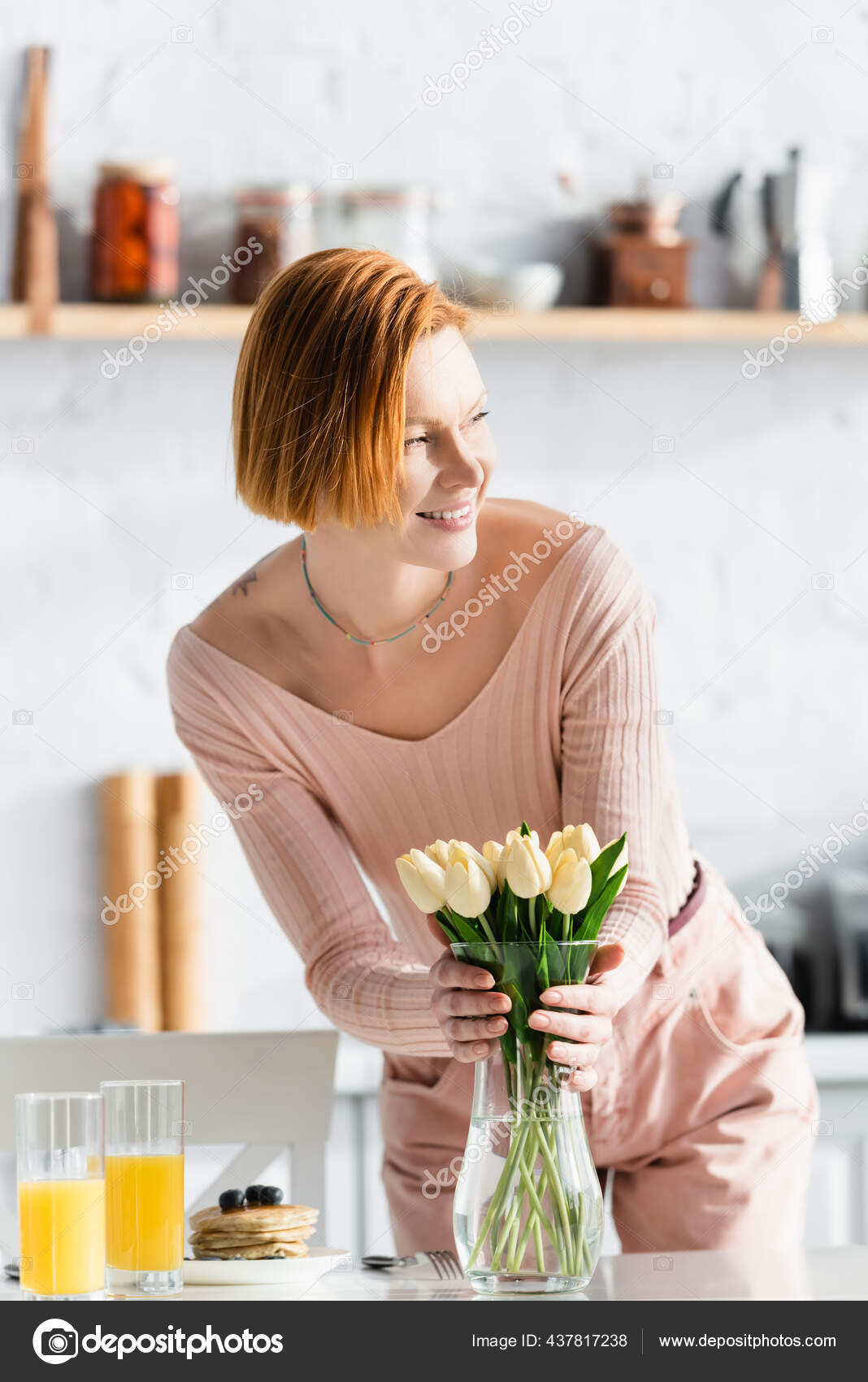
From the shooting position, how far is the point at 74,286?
2361 mm

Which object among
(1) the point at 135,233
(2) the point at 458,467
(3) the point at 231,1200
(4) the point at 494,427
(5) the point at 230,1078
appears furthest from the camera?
(4) the point at 494,427

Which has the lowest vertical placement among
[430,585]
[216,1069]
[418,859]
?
[216,1069]

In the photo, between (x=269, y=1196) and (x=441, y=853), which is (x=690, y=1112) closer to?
(x=269, y=1196)

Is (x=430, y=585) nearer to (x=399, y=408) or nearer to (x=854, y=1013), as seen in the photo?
(x=399, y=408)

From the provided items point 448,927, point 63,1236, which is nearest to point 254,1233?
point 63,1236

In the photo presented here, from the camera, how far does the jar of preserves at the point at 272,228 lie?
7.57 feet

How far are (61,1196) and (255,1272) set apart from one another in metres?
0.13

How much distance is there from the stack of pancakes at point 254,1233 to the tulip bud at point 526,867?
0.29m

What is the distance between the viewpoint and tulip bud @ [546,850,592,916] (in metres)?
0.79

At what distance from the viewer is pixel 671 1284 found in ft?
2.89

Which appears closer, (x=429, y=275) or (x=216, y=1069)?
(x=216, y=1069)

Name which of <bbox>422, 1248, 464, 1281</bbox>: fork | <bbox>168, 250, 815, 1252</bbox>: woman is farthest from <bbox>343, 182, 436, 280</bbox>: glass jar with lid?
<bbox>422, 1248, 464, 1281</bbox>: fork

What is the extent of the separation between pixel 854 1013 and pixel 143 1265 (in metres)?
1.60
